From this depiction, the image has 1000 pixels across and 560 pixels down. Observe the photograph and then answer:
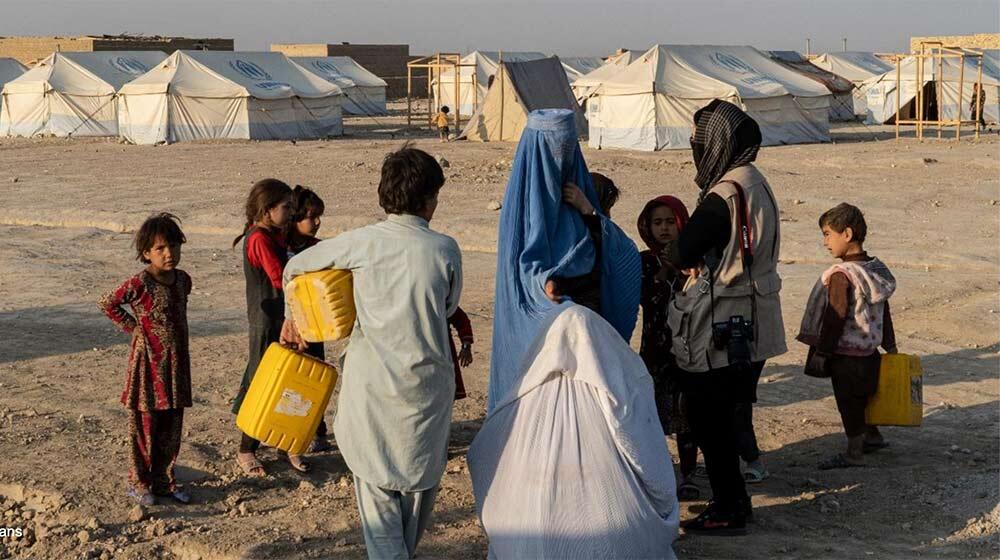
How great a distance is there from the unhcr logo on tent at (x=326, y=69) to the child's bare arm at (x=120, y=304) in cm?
3578

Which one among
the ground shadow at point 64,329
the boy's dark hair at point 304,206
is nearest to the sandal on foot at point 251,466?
the boy's dark hair at point 304,206

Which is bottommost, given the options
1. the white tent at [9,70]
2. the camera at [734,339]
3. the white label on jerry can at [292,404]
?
the white label on jerry can at [292,404]

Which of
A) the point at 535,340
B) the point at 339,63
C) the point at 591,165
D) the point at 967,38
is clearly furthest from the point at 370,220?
the point at 967,38

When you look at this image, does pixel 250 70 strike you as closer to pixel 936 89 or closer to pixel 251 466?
pixel 936 89

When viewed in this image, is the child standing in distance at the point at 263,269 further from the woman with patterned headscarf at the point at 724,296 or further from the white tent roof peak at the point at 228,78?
the white tent roof peak at the point at 228,78

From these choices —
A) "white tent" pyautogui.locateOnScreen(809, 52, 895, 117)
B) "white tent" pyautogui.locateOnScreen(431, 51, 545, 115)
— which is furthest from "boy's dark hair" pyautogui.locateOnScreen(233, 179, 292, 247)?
"white tent" pyautogui.locateOnScreen(809, 52, 895, 117)

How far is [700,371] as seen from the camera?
15.3 feet

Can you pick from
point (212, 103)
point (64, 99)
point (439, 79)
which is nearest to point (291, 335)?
point (212, 103)

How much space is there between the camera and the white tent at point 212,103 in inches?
1150

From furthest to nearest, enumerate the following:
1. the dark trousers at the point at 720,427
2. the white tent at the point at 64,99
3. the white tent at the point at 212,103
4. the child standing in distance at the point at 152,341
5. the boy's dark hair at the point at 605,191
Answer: the white tent at the point at 64,99 < the white tent at the point at 212,103 < the child standing in distance at the point at 152,341 < the boy's dark hair at the point at 605,191 < the dark trousers at the point at 720,427

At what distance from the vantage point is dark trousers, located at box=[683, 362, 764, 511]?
4660 mm

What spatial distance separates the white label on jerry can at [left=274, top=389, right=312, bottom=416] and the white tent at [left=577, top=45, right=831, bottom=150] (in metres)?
22.4

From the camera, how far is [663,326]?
17.0 ft

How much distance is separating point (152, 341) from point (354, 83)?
118ft
